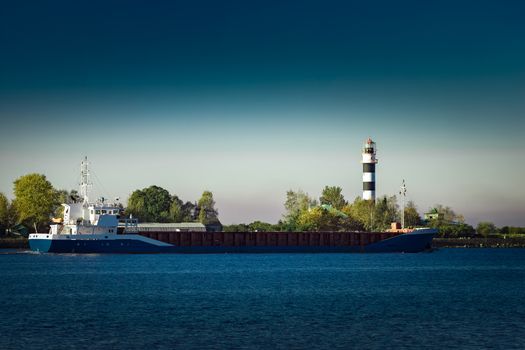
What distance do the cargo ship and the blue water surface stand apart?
2464 centimetres

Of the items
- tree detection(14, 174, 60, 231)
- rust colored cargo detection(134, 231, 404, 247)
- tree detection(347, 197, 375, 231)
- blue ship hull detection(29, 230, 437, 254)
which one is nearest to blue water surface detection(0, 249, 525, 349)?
blue ship hull detection(29, 230, 437, 254)

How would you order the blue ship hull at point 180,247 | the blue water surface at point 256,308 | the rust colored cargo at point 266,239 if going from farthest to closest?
the rust colored cargo at point 266,239 < the blue ship hull at point 180,247 < the blue water surface at point 256,308

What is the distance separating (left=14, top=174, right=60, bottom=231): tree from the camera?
152m

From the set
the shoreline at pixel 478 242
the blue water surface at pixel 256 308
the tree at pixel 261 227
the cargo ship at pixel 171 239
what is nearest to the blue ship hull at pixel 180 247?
the cargo ship at pixel 171 239

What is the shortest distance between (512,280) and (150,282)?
118 ft

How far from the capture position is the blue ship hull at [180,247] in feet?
397

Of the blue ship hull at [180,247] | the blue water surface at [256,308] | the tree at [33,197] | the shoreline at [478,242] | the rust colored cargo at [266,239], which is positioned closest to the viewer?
the blue water surface at [256,308]

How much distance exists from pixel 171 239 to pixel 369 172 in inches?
2732

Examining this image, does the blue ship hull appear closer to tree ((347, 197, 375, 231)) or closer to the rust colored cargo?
the rust colored cargo

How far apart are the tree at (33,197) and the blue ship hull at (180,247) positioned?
2591cm

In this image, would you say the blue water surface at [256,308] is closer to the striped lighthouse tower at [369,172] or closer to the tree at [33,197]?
the tree at [33,197]

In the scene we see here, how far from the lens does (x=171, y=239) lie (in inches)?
5143

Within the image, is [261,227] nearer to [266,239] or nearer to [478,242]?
[478,242]

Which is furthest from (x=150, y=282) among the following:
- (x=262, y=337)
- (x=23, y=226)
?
(x=23, y=226)
